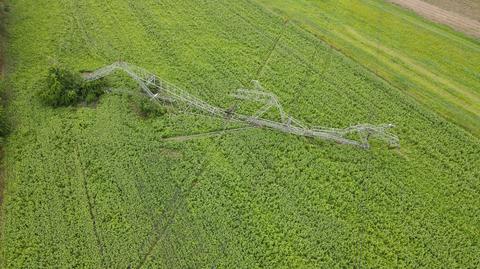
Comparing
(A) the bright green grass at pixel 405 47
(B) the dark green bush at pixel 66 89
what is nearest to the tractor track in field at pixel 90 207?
(B) the dark green bush at pixel 66 89

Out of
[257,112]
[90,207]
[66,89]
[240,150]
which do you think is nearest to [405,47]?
[257,112]

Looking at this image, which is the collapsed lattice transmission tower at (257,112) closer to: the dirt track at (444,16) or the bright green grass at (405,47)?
the bright green grass at (405,47)

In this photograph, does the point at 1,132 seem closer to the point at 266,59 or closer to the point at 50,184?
the point at 50,184

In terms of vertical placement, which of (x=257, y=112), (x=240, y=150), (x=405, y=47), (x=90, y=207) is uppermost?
(x=405, y=47)

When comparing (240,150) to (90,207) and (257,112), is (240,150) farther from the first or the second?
(90,207)

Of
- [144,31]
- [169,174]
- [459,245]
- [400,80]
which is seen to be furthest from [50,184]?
[400,80]

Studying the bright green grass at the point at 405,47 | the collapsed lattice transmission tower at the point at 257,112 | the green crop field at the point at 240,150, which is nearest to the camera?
the green crop field at the point at 240,150

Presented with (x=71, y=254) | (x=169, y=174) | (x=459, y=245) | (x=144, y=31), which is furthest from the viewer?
(x=144, y=31)
